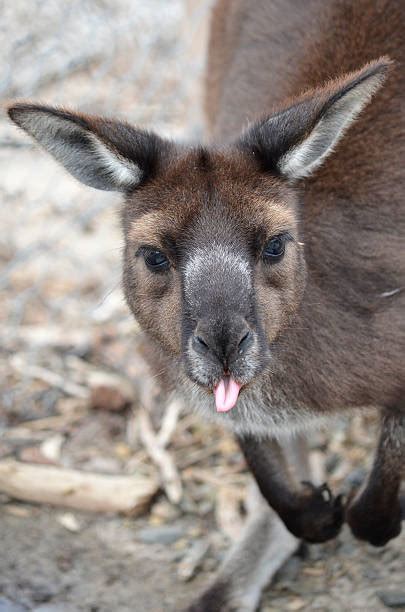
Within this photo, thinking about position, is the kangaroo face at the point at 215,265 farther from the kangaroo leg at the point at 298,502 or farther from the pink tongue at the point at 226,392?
the kangaroo leg at the point at 298,502

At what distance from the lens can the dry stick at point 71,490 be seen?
4809 millimetres

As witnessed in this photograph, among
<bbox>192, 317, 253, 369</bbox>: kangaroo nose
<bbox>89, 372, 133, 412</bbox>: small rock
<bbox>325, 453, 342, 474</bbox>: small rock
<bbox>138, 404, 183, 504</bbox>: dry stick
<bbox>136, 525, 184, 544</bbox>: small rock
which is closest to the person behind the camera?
<bbox>192, 317, 253, 369</bbox>: kangaroo nose

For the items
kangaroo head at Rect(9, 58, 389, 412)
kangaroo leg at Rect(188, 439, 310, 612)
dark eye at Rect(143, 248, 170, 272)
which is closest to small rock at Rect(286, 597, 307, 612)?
kangaroo leg at Rect(188, 439, 310, 612)

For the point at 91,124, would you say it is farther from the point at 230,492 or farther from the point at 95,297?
the point at 95,297

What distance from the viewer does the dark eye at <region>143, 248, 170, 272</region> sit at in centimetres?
354

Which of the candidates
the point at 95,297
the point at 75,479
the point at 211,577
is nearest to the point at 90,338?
the point at 95,297

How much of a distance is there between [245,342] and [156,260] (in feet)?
1.80

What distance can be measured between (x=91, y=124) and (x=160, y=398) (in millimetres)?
2510

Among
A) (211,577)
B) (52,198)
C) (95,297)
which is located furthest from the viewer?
(52,198)

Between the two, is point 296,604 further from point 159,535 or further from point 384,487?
point 159,535

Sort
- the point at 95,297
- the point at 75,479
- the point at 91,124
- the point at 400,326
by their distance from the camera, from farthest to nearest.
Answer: the point at 95,297 → the point at 75,479 → the point at 400,326 → the point at 91,124

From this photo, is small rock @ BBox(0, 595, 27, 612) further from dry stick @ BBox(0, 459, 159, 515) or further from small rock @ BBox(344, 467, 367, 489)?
small rock @ BBox(344, 467, 367, 489)

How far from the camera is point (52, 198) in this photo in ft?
24.0

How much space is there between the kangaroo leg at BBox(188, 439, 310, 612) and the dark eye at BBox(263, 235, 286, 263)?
1.44m
